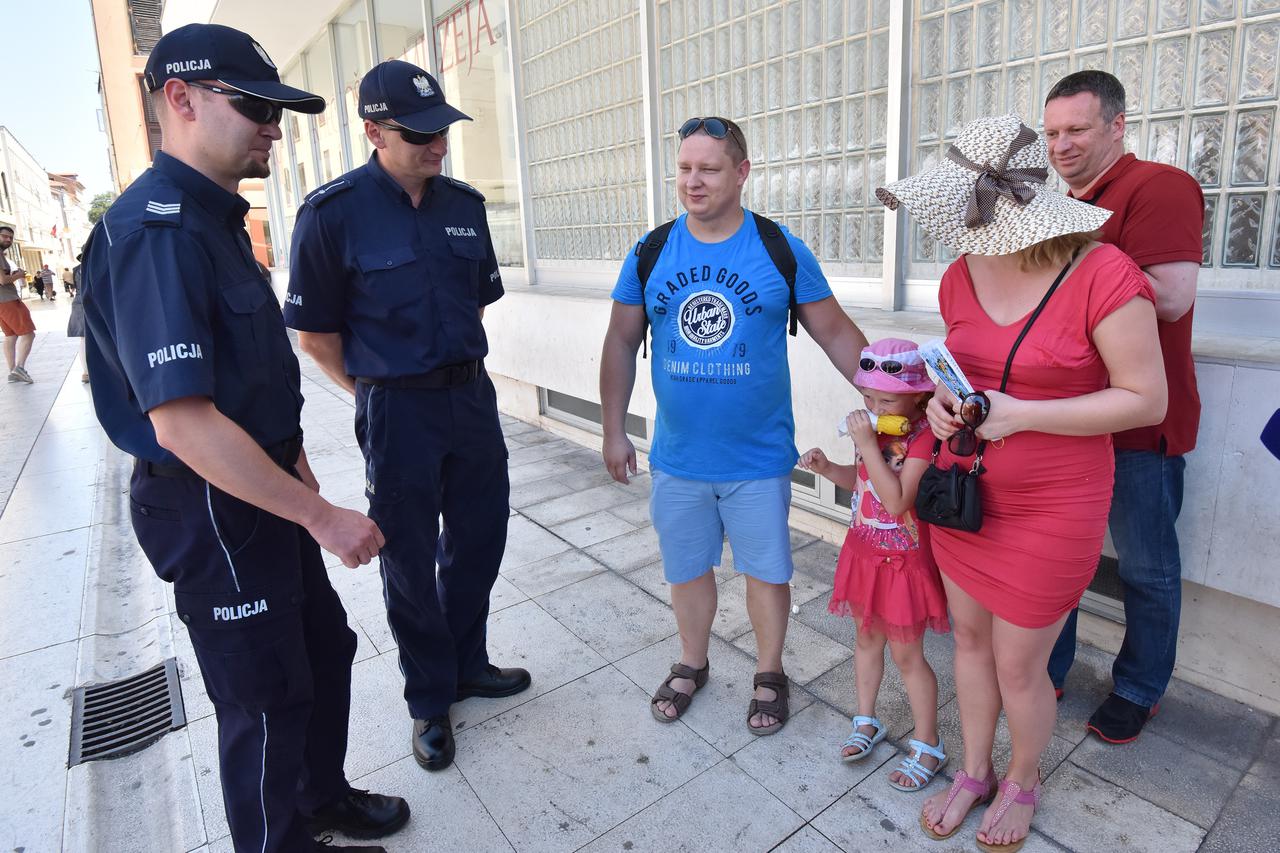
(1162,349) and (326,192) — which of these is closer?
(1162,349)

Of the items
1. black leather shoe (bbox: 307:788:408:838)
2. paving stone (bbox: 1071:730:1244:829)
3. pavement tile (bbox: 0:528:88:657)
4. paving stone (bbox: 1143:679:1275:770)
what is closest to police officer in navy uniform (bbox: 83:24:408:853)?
black leather shoe (bbox: 307:788:408:838)

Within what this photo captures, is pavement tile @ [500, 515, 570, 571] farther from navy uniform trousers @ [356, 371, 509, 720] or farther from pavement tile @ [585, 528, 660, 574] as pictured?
navy uniform trousers @ [356, 371, 509, 720]

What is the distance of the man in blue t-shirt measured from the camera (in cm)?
228

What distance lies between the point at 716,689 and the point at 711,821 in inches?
25.2

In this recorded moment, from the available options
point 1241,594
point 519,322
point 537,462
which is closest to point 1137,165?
point 1241,594

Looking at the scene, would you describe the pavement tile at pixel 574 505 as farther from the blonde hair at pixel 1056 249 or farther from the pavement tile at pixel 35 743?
the blonde hair at pixel 1056 249

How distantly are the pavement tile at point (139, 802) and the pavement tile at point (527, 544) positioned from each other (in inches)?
64.9

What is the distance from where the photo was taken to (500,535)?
2709 mm

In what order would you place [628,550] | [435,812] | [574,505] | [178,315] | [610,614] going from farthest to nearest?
[574,505] < [628,550] < [610,614] < [435,812] < [178,315]

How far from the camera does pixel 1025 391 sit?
1724 mm

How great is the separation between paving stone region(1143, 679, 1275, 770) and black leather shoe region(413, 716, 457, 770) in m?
2.22

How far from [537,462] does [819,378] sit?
104 inches

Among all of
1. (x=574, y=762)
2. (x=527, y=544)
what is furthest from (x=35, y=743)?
(x=527, y=544)

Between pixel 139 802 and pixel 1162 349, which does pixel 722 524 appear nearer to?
pixel 1162 349
